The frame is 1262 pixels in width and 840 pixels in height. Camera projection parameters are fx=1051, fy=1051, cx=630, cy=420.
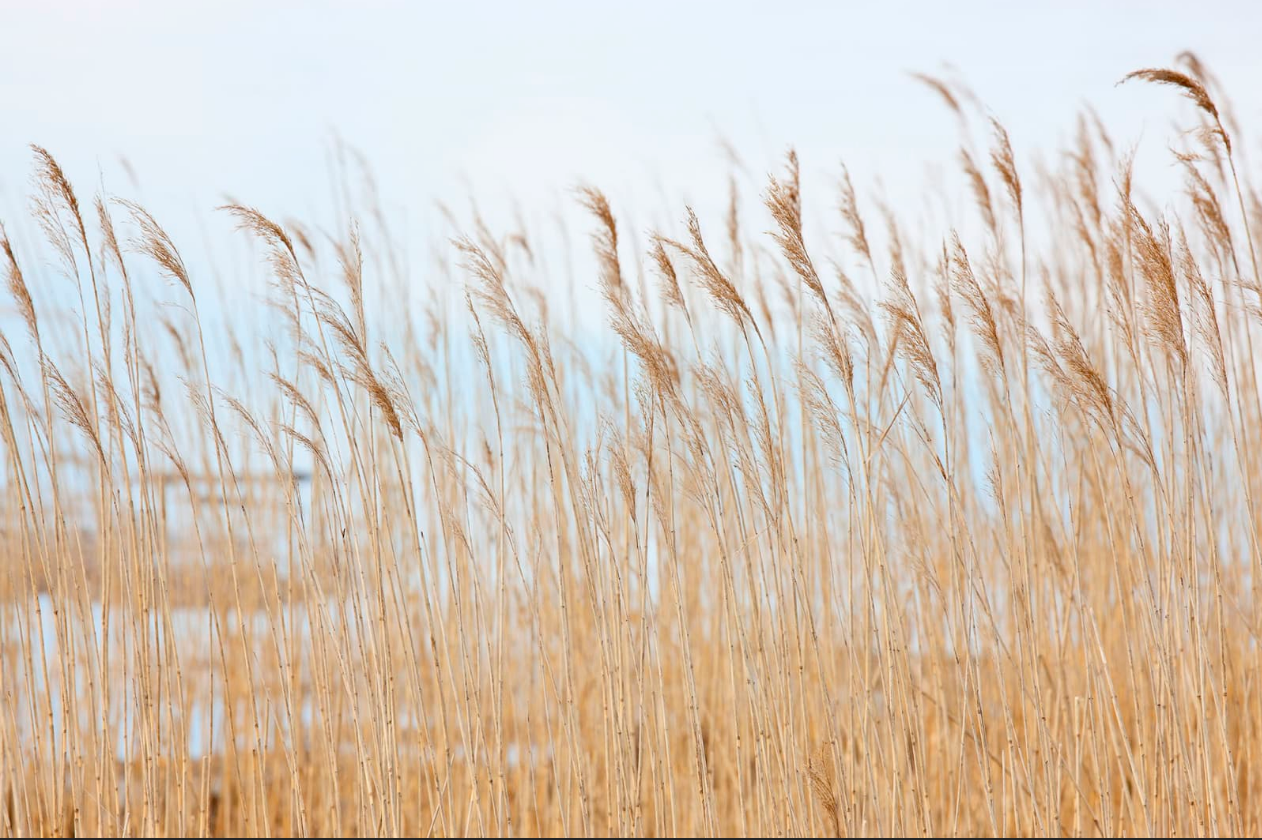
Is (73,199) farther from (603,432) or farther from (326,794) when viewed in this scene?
(326,794)

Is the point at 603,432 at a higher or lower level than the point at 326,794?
higher

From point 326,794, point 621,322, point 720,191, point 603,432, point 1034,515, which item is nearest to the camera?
point 621,322

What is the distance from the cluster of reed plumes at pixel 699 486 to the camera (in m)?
1.36

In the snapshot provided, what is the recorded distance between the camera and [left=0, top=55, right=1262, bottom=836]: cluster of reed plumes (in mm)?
1361

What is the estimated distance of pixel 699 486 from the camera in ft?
4.74

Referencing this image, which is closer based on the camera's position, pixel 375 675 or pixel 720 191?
pixel 375 675

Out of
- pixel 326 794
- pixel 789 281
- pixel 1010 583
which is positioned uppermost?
pixel 789 281

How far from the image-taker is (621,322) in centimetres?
129

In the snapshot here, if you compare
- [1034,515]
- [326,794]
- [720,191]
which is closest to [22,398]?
[326,794]

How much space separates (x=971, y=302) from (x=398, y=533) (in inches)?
53.1

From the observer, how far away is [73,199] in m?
1.36

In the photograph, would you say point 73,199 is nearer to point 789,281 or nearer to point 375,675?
point 375,675

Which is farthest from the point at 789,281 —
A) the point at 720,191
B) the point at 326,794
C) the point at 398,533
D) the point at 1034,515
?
the point at 326,794

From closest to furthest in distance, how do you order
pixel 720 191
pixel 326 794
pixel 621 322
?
pixel 621 322 < pixel 720 191 < pixel 326 794
